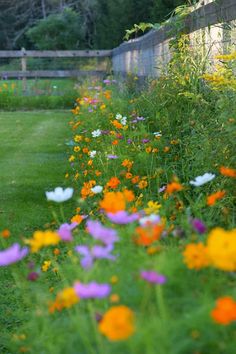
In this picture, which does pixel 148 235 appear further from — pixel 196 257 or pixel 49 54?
pixel 49 54

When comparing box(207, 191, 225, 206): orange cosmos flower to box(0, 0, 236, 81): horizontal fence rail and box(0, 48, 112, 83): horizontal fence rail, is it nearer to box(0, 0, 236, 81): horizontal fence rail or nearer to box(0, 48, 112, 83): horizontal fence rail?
box(0, 0, 236, 81): horizontal fence rail

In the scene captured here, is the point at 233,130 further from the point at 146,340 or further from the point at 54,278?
the point at 146,340

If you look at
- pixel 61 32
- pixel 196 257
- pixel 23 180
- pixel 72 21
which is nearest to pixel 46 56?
pixel 23 180

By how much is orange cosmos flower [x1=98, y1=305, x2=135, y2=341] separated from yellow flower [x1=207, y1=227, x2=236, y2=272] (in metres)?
0.24

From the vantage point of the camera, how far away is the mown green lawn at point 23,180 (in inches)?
126

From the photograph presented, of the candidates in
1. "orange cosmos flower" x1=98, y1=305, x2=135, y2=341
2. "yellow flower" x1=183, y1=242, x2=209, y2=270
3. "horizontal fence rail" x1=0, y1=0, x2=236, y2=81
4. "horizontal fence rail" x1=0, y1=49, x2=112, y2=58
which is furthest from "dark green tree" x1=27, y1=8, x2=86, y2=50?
"orange cosmos flower" x1=98, y1=305, x2=135, y2=341

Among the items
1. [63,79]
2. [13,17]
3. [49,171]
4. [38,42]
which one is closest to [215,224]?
[49,171]

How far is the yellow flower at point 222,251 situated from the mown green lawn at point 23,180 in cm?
70

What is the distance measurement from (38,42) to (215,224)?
29.4m

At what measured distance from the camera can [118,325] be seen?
1161 mm

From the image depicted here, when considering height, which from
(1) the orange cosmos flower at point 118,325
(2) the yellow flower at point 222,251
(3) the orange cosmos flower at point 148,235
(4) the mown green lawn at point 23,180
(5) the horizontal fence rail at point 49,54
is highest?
(2) the yellow flower at point 222,251

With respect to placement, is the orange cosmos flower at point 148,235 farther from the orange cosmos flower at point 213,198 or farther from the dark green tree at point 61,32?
the dark green tree at point 61,32

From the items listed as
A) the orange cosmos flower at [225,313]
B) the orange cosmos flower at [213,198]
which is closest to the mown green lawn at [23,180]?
the orange cosmos flower at [213,198]

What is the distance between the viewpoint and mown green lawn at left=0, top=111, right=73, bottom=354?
3.19 meters
